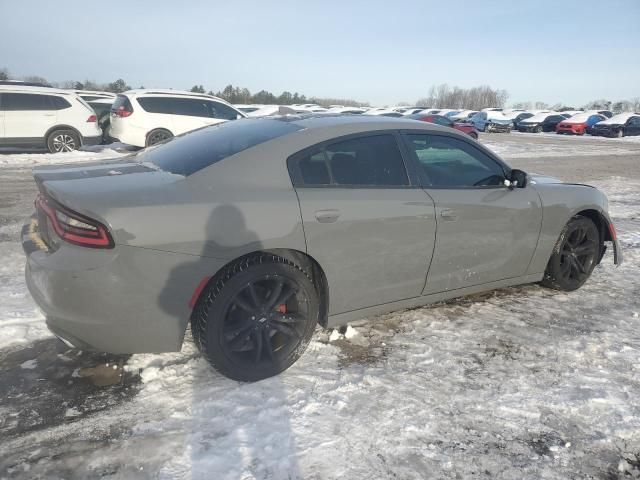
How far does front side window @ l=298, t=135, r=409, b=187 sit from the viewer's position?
9.86 ft

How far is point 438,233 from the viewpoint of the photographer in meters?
3.35

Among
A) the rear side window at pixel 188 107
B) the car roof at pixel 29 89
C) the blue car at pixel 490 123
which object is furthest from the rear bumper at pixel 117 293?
the blue car at pixel 490 123

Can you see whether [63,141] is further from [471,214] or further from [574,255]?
[574,255]

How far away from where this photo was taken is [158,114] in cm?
1244

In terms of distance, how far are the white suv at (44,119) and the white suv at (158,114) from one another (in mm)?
738

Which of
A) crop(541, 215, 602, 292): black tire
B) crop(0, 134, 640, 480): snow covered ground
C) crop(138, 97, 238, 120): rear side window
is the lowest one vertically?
crop(0, 134, 640, 480): snow covered ground

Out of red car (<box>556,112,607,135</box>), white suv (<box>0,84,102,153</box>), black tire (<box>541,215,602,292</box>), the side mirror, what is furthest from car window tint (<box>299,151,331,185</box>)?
red car (<box>556,112,607,135</box>)

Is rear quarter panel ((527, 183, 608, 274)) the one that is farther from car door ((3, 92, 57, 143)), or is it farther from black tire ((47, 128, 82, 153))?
car door ((3, 92, 57, 143))

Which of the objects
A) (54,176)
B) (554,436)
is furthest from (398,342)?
(54,176)

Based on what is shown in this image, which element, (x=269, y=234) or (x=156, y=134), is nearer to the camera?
(x=269, y=234)

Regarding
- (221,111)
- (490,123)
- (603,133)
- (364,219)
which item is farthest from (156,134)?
(603,133)

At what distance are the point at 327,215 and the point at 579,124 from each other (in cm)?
3488

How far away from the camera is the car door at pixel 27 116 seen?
11711 millimetres

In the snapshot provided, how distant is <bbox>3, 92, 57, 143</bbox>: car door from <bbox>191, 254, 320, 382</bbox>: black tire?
11636 millimetres
